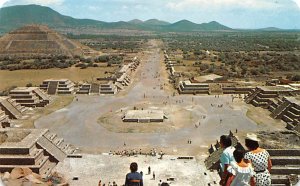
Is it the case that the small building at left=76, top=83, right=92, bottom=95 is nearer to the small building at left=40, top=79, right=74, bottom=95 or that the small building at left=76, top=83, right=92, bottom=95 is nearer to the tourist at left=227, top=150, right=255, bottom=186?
the small building at left=40, top=79, right=74, bottom=95

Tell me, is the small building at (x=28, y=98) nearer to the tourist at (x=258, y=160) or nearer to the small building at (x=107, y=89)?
the small building at (x=107, y=89)

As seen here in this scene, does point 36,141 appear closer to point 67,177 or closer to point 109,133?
point 67,177

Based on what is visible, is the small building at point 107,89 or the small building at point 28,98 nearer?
the small building at point 28,98

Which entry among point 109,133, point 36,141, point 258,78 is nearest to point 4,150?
point 36,141

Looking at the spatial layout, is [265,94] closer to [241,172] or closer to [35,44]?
[241,172]

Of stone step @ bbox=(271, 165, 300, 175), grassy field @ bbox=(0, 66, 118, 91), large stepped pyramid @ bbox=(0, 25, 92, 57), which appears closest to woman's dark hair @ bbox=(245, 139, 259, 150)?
stone step @ bbox=(271, 165, 300, 175)

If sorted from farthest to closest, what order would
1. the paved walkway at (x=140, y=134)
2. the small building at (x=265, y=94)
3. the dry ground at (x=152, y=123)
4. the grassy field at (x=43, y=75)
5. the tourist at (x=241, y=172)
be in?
1. the grassy field at (x=43, y=75)
2. the small building at (x=265, y=94)
3. the dry ground at (x=152, y=123)
4. the paved walkway at (x=140, y=134)
5. the tourist at (x=241, y=172)

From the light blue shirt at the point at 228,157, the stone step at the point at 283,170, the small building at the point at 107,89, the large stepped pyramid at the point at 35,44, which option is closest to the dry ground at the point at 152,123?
the small building at the point at 107,89

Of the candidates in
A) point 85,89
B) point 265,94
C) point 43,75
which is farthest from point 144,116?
point 43,75
